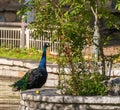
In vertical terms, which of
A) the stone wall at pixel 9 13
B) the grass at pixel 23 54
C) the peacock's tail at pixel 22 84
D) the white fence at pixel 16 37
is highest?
the stone wall at pixel 9 13

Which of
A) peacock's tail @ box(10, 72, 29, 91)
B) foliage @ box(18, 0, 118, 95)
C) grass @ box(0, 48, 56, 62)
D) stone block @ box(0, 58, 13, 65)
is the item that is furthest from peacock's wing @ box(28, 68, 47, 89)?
grass @ box(0, 48, 56, 62)

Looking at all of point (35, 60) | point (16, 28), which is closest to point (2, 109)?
point (35, 60)

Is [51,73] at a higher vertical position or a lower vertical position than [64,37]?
lower

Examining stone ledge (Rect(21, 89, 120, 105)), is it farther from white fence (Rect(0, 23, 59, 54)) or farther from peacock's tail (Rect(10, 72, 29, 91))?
white fence (Rect(0, 23, 59, 54))

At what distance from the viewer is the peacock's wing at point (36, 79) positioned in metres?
13.7

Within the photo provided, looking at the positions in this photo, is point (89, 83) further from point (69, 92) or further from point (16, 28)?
point (16, 28)

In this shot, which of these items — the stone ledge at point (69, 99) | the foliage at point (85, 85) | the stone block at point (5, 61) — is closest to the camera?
the stone ledge at point (69, 99)

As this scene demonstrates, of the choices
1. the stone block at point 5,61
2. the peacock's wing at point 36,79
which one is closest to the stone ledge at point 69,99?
the peacock's wing at point 36,79

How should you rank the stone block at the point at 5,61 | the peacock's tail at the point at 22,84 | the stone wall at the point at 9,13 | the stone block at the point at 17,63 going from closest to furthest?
the peacock's tail at the point at 22,84 → the stone block at the point at 17,63 → the stone block at the point at 5,61 → the stone wall at the point at 9,13

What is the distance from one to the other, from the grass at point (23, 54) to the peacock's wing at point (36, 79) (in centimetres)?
641

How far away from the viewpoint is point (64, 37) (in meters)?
10.8

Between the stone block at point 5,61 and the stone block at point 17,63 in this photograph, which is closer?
the stone block at point 17,63

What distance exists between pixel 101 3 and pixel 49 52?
33.0 ft

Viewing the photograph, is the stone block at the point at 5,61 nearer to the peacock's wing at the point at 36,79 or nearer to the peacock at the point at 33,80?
the peacock at the point at 33,80
